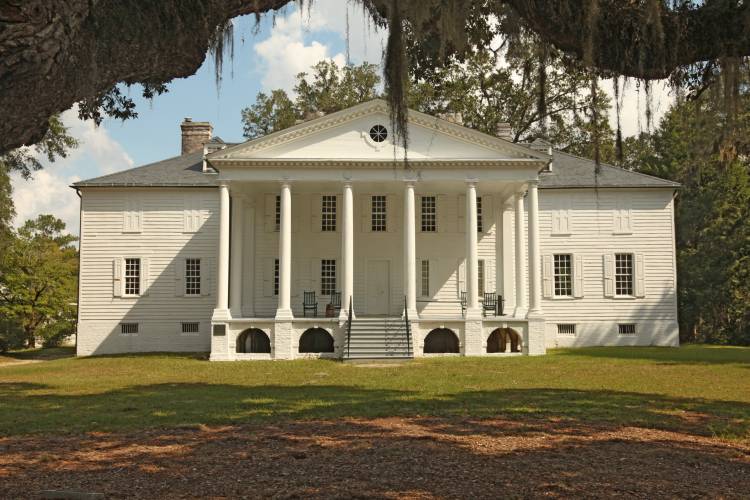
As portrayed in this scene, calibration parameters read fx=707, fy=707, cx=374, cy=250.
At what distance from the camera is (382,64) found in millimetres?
6156

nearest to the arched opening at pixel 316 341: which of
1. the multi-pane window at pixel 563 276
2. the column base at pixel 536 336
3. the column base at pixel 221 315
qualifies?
the column base at pixel 221 315

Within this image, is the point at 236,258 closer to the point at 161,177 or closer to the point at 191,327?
the point at 191,327

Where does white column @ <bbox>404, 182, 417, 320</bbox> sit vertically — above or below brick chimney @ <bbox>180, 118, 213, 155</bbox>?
below

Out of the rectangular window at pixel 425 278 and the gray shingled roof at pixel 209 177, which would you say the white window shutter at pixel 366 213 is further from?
the gray shingled roof at pixel 209 177

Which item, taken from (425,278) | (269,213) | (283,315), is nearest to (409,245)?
(425,278)

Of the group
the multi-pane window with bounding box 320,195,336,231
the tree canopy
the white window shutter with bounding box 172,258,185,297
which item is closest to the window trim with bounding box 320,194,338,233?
the multi-pane window with bounding box 320,195,336,231

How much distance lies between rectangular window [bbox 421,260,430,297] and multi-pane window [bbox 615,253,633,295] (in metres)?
8.08

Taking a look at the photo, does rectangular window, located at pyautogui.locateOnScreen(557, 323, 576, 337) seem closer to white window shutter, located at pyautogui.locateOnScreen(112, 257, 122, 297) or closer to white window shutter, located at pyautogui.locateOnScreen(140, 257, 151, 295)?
white window shutter, located at pyautogui.locateOnScreen(140, 257, 151, 295)

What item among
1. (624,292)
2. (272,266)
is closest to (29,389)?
(272,266)

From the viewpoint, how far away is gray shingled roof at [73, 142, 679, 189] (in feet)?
95.6

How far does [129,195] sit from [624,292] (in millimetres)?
20955

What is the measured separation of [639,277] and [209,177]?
60.3ft

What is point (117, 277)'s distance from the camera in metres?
29.2

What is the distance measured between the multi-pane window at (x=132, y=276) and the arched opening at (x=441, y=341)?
1236 centimetres
